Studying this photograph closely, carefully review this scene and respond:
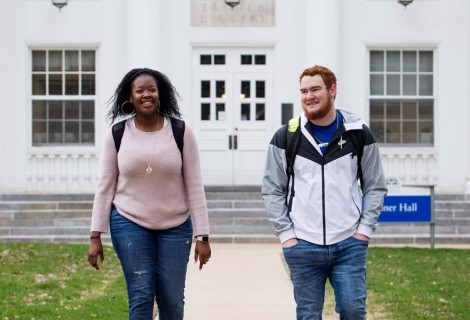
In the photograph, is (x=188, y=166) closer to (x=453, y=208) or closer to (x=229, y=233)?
(x=229, y=233)

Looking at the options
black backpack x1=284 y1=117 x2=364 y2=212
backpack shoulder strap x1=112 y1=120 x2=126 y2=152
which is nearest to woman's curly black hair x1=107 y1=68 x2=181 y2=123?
backpack shoulder strap x1=112 y1=120 x2=126 y2=152

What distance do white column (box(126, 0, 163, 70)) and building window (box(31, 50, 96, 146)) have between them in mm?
1164

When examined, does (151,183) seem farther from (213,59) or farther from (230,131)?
(213,59)

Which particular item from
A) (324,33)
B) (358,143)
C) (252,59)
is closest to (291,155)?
(358,143)

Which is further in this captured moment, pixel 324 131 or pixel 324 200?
pixel 324 131

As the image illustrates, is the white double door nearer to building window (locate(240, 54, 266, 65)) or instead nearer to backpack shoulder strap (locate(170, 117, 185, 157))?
building window (locate(240, 54, 266, 65))

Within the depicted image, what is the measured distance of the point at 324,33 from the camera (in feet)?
56.4

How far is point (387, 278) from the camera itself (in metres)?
10.3

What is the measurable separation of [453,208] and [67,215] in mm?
6611

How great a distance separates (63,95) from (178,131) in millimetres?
12885

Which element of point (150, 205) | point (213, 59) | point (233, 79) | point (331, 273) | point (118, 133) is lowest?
point (331, 273)

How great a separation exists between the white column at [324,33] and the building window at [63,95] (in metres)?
4.30

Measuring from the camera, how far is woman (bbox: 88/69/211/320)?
5.32 meters

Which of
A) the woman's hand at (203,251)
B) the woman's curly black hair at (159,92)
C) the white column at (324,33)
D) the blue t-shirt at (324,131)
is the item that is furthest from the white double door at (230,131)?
the blue t-shirt at (324,131)
